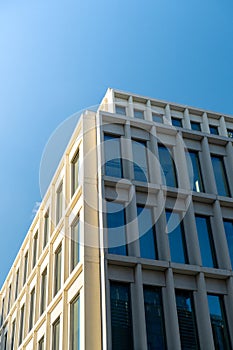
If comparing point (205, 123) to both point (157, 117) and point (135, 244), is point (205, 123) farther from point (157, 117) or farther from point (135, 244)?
point (135, 244)

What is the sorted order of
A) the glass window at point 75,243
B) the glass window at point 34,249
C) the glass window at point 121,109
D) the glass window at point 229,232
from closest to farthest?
the glass window at point 75,243 < the glass window at point 229,232 < the glass window at point 34,249 < the glass window at point 121,109

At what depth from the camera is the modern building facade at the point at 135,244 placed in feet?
63.8

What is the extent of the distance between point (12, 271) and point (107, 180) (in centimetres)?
1872

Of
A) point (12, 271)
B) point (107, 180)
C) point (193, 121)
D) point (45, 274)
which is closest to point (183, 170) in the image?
point (107, 180)

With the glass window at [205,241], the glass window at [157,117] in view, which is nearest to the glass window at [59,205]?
the glass window at [205,241]

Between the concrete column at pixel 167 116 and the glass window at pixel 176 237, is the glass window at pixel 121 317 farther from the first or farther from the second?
the concrete column at pixel 167 116

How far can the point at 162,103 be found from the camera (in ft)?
128

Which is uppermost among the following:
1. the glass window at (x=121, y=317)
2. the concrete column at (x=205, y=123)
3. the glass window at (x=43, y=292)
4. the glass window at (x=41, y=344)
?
the concrete column at (x=205, y=123)

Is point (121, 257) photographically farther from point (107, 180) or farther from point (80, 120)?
point (80, 120)

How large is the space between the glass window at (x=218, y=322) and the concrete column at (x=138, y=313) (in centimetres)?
317

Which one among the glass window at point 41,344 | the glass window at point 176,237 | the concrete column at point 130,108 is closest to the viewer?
the glass window at point 176,237

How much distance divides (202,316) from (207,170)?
311 inches

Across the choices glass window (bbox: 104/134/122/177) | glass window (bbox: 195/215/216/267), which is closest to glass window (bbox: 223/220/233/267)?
glass window (bbox: 195/215/216/267)

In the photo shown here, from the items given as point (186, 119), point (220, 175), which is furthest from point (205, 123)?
point (220, 175)
